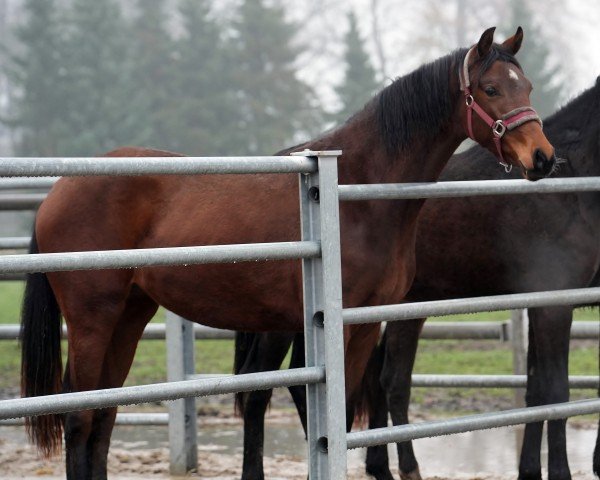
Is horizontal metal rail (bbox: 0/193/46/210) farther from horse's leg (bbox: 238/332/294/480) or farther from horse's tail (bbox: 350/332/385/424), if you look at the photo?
horse's tail (bbox: 350/332/385/424)

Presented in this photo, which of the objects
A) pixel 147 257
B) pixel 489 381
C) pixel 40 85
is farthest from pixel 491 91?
pixel 40 85

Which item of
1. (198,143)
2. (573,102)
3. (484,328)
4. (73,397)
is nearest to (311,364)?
(73,397)

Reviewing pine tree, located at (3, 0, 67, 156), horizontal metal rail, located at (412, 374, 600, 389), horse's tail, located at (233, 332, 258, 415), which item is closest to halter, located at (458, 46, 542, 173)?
horse's tail, located at (233, 332, 258, 415)

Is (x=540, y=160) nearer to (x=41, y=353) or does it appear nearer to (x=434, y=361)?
(x=41, y=353)

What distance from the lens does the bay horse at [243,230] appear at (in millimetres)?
4336

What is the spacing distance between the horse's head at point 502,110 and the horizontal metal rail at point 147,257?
3.59 ft

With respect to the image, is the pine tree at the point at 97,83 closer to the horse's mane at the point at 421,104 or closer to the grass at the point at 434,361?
the grass at the point at 434,361

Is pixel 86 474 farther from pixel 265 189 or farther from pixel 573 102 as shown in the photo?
pixel 573 102

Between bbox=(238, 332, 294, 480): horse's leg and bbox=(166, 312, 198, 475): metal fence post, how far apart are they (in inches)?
25.0

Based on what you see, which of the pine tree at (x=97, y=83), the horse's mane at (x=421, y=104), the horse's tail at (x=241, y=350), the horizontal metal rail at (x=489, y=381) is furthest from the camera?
the pine tree at (x=97, y=83)

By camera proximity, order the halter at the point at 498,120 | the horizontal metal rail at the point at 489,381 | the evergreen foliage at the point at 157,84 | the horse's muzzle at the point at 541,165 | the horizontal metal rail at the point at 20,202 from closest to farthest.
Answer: the horse's muzzle at the point at 541,165 < the halter at the point at 498,120 < the horizontal metal rail at the point at 20,202 < the horizontal metal rail at the point at 489,381 < the evergreen foliage at the point at 157,84

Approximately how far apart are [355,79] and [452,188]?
1343 inches

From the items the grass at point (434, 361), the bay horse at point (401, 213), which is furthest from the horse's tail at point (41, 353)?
the grass at point (434, 361)

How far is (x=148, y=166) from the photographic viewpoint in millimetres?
3268
